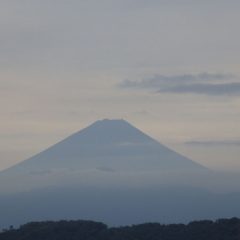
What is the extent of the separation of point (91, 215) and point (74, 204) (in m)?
5.37

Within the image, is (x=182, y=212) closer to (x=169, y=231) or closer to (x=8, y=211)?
(x=8, y=211)

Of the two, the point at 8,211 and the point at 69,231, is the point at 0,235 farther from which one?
the point at 8,211

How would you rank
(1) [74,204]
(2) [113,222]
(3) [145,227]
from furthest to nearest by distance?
(1) [74,204] → (2) [113,222] → (3) [145,227]

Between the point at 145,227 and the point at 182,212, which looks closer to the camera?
the point at 145,227

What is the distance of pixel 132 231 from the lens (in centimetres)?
3650

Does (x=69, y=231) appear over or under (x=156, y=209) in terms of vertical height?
under

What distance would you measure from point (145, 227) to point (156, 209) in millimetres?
34588

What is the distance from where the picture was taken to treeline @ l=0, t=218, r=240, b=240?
116ft

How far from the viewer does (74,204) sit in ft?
227

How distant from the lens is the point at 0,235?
3841 centimetres

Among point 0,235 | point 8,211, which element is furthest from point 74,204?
point 0,235

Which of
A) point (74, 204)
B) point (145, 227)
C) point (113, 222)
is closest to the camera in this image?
point (145, 227)

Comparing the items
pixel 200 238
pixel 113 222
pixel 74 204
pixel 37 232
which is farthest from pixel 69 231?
pixel 74 204

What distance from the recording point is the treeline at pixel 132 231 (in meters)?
35.3
